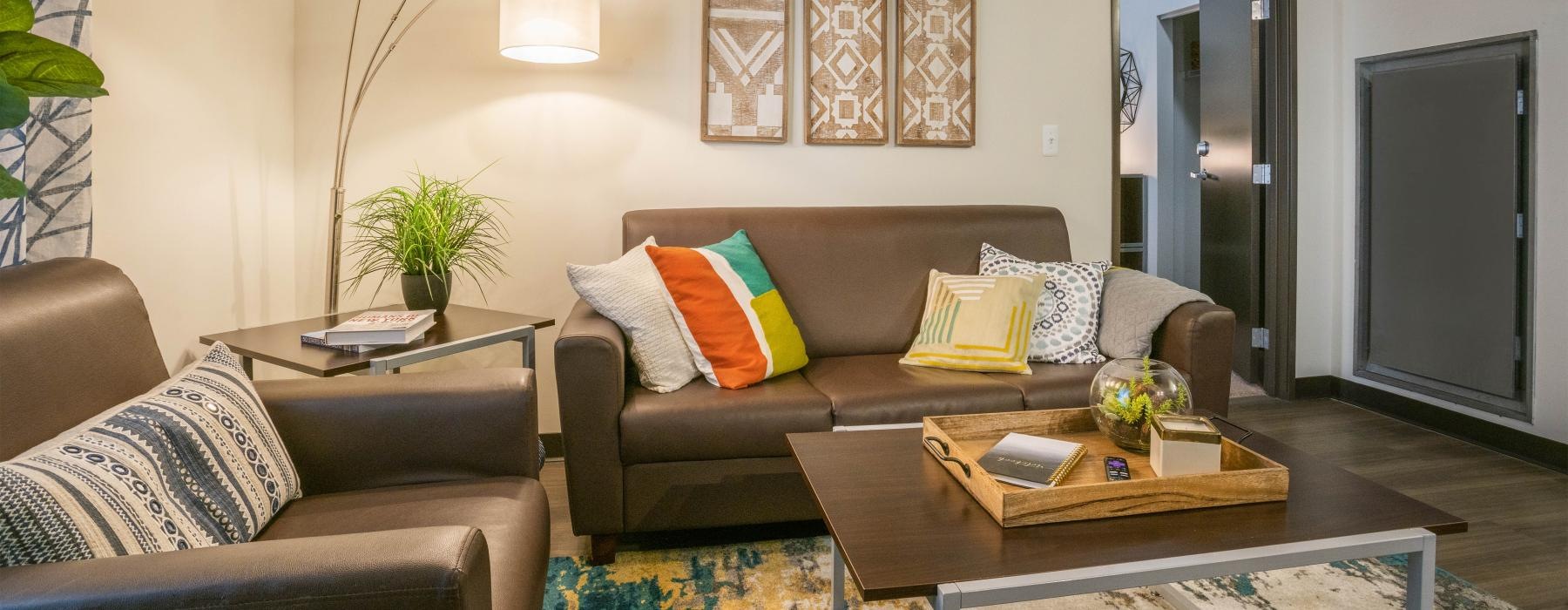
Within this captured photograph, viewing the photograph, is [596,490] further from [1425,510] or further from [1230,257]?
[1230,257]

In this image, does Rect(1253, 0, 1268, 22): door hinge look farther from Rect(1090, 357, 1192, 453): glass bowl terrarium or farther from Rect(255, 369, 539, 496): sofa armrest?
Rect(255, 369, 539, 496): sofa armrest

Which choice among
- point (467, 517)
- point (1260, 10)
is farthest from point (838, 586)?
point (1260, 10)

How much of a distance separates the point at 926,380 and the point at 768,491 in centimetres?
51

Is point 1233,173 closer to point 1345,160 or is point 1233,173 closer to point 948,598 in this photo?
point 1345,160

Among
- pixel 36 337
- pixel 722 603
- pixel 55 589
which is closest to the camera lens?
pixel 55 589

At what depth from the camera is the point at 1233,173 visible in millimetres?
3943

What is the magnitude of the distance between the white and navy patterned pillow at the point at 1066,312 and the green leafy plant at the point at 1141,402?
3.08ft

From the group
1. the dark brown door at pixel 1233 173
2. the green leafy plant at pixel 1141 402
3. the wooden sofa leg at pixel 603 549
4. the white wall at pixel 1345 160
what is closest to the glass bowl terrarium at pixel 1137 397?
the green leafy plant at pixel 1141 402

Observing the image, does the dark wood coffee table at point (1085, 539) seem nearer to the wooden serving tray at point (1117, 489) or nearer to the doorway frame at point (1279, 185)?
the wooden serving tray at point (1117, 489)

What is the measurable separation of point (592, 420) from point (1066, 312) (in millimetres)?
1413

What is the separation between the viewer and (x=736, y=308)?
2295mm

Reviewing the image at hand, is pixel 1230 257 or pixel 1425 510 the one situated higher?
pixel 1230 257

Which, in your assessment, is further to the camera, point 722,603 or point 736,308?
point 736,308

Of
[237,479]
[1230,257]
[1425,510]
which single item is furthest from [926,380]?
[1230,257]
